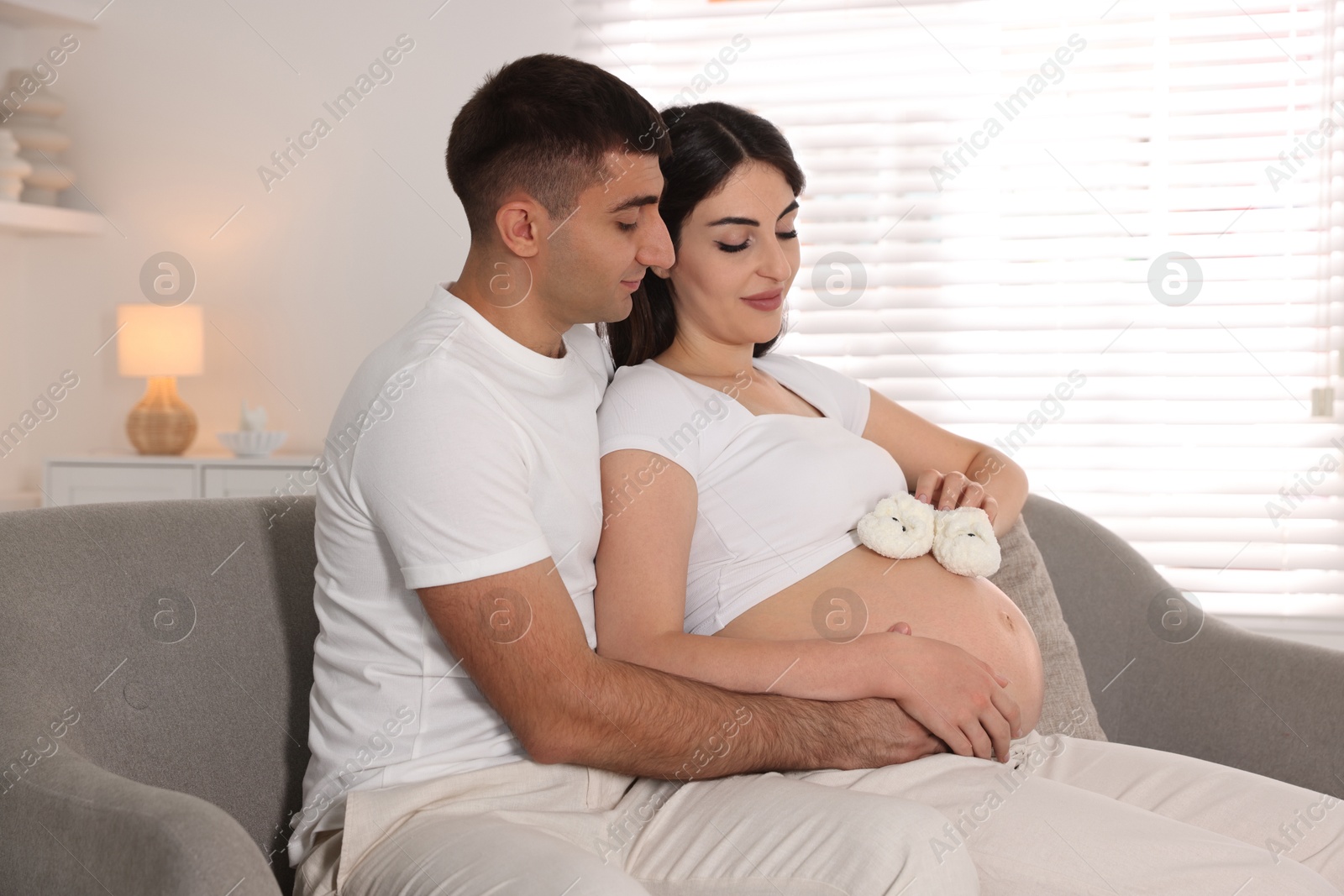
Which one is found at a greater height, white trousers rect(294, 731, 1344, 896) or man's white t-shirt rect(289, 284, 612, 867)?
man's white t-shirt rect(289, 284, 612, 867)

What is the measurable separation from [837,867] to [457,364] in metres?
0.60

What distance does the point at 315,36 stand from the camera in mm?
3424

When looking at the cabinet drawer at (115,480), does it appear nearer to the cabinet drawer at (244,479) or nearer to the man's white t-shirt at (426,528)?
the cabinet drawer at (244,479)

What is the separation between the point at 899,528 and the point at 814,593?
138 millimetres

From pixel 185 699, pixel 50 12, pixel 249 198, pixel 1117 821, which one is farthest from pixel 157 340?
pixel 1117 821

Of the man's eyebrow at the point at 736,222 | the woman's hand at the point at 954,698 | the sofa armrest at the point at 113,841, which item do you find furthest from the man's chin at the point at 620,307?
the sofa armrest at the point at 113,841

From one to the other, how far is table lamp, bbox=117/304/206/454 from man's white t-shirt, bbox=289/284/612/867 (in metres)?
2.36

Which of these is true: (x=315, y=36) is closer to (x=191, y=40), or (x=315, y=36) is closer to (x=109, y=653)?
(x=191, y=40)

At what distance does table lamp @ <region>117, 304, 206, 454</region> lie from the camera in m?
3.28

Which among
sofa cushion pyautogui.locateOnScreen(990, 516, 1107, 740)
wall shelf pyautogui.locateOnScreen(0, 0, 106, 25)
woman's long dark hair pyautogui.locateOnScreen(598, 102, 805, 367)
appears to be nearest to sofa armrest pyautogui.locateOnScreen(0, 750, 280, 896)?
Result: woman's long dark hair pyautogui.locateOnScreen(598, 102, 805, 367)

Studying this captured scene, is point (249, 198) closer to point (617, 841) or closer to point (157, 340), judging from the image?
point (157, 340)

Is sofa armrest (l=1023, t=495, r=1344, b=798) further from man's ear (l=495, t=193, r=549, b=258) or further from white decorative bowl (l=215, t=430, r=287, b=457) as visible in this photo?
white decorative bowl (l=215, t=430, r=287, b=457)

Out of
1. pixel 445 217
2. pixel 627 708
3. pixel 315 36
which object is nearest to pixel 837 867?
pixel 627 708

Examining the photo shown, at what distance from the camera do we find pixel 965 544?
142 centimetres
